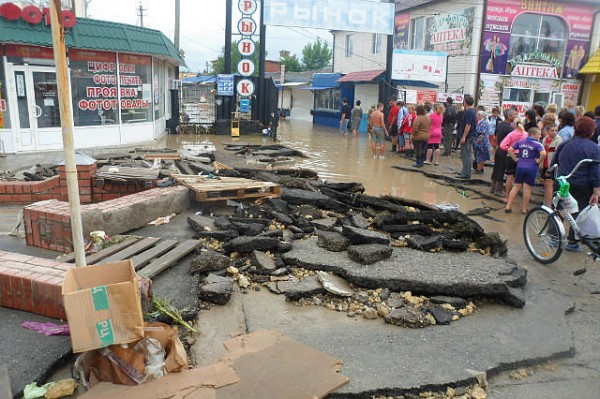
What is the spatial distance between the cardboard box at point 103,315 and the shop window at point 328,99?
28.4 m

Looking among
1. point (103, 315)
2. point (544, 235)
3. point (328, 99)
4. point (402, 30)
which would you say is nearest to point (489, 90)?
point (402, 30)

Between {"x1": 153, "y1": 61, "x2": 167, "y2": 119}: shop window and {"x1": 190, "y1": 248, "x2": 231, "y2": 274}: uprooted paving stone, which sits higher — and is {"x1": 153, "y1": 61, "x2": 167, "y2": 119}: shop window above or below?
above

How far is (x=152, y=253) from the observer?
4887mm

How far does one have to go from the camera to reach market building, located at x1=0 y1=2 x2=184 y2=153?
12836 mm

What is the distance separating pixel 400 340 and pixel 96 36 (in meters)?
13.8

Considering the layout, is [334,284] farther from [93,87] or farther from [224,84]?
[224,84]

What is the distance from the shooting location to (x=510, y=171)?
9.12 metres

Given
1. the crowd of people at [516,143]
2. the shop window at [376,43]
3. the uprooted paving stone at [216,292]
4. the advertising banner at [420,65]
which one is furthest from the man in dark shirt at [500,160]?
the shop window at [376,43]

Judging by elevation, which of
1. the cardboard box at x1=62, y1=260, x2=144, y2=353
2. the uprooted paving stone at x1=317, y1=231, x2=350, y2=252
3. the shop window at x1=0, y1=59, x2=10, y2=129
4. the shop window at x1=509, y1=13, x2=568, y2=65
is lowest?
the uprooted paving stone at x1=317, y1=231, x2=350, y2=252

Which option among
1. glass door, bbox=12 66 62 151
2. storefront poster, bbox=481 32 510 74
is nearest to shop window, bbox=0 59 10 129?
glass door, bbox=12 66 62 151

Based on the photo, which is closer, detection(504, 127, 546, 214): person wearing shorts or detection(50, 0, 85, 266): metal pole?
detection(50, 0, 85, 266): metal pole

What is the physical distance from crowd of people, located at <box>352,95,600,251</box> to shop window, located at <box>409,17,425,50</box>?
26.4ft

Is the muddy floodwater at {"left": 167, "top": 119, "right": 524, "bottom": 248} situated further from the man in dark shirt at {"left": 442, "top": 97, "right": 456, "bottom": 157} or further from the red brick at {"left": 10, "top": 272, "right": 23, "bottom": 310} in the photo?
the red brick at {"left": 10, "top": 272, "right": 23, "bottom": 310}

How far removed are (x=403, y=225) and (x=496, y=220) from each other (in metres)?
2.61
